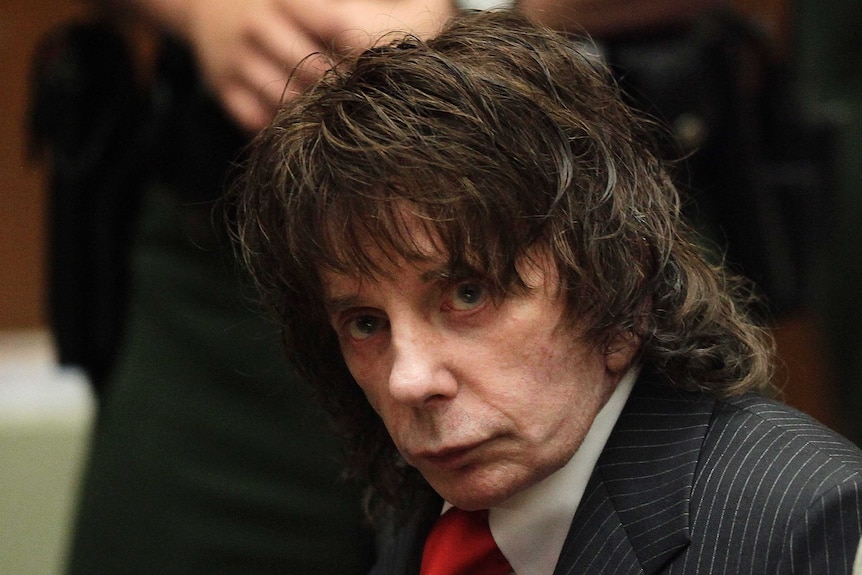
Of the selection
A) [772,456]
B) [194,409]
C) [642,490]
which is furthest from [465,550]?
[194,409]

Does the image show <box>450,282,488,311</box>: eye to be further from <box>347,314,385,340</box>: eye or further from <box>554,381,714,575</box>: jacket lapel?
<box>554,381,714,575</box>: jacket lapel

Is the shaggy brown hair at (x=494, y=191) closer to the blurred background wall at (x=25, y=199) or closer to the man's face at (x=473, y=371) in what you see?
the man's face at (x=473, y=371)

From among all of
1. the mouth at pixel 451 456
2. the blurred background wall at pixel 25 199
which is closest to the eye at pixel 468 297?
the mouth at pixel 451 456

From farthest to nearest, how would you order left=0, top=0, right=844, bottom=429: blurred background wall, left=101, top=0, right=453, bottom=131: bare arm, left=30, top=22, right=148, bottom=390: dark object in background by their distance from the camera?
left=0, top=0, right=844, bottom=429: blurred background wall, left=30, top=22, right=148, bottom=390: dark object in background, left=101, top=0, right=453, bottom=131: bare arm

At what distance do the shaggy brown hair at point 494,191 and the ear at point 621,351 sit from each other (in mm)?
12

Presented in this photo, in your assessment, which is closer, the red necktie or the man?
the man

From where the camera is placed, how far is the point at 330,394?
5.22 ft

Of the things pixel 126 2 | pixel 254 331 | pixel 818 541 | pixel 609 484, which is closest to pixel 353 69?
pixel 609 484

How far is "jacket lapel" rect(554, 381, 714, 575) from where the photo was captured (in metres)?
1.32

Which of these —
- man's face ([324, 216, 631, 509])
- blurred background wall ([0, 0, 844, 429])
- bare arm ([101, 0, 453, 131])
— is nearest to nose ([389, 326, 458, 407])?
man's face ([324, 216, 631, 509])

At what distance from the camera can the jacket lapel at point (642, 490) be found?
132 centimetres

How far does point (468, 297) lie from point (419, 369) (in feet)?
0.30

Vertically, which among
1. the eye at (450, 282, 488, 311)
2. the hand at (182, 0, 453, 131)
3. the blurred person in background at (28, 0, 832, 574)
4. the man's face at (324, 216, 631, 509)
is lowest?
the blurred person in background at (28, 0, 832, 574)

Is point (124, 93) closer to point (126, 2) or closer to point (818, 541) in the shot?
point (126, 2)
